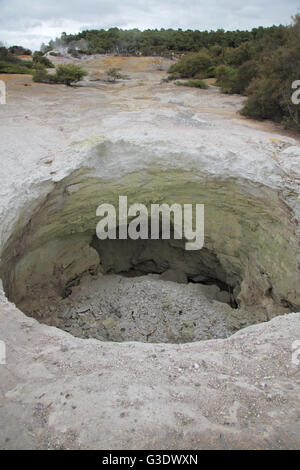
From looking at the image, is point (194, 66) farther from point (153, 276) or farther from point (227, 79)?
point (153, 276)

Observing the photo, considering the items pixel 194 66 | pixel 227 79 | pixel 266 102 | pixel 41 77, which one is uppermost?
pixel 194 66

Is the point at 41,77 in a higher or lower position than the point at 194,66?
lower

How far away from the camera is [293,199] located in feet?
25.1

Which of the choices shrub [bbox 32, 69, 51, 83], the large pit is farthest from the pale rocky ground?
shrub [bbox 32, 69, 51, 83]

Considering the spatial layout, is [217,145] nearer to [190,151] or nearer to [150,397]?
[190,151]

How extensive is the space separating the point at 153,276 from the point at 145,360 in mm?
7562

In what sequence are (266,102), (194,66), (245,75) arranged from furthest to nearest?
(194,66)
(245,75)
(266,102)

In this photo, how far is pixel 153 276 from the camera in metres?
11.7

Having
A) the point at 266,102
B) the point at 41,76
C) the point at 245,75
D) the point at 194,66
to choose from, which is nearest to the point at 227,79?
the point at 245,75

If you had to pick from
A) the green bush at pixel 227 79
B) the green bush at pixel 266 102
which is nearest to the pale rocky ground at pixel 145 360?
the green bush at pixel 266 102

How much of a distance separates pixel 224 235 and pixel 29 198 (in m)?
6.26

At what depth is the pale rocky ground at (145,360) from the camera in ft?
10.2

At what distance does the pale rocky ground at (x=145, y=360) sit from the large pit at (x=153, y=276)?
0.15 m
